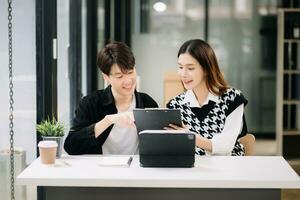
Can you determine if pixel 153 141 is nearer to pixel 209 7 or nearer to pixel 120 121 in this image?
pixel 120 121

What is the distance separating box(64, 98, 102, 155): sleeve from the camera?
2.67 meters

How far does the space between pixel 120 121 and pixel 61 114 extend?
111 cm

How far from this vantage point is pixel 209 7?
659cm

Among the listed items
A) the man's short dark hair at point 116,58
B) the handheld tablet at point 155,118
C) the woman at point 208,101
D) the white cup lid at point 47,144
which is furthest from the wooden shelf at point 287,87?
the white cup lid at point 47,144

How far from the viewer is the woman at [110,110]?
2688 millimetres

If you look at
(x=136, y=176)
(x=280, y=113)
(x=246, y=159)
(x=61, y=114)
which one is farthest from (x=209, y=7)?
(x=136, y=176)

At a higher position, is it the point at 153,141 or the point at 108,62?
the point at 108,62

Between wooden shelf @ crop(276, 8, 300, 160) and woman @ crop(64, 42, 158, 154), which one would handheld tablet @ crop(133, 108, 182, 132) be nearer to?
woman @ crop(64, 42, 158, 154)

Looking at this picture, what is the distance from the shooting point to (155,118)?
245cm

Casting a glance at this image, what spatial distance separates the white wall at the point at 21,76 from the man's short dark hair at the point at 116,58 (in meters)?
0.41

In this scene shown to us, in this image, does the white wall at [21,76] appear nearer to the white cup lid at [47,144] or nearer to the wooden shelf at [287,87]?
the white cup lid at [47,144]

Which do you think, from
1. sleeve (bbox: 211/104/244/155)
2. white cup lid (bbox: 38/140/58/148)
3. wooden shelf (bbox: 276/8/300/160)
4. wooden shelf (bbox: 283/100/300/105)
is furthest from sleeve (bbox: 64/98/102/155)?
wooden shelf (bbox: 283/100/300/105)

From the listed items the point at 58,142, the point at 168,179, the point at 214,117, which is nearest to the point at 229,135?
the point at 214,117

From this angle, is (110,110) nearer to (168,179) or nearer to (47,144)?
(47,144)
